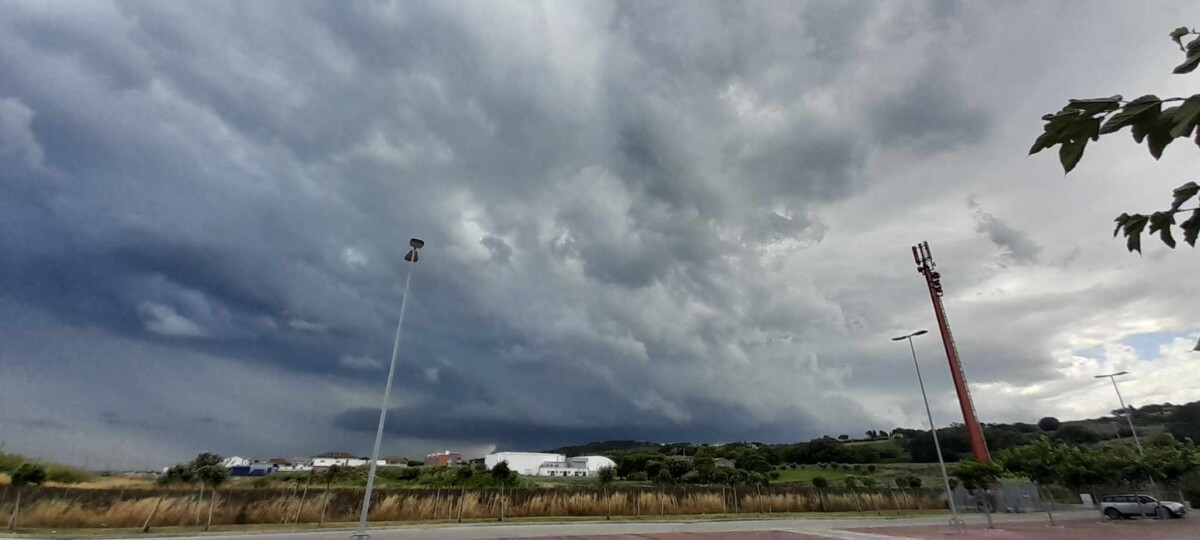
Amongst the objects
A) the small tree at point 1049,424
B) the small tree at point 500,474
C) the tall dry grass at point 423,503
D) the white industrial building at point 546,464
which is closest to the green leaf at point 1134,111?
the tall dry grass at point 423,503

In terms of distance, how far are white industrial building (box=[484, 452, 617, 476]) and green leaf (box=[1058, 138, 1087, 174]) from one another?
123 m

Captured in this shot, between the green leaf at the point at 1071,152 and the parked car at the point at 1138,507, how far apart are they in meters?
50.9

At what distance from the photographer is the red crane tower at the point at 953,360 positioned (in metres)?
59.3

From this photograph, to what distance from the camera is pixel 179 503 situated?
78.4ft

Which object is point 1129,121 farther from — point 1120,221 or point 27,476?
point 27,476

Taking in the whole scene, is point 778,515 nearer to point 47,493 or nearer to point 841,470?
point 47,493

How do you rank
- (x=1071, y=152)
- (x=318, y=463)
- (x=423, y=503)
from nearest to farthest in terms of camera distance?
(x=1071, y=152) < (x=423, y=503) < (x=318, y=463)

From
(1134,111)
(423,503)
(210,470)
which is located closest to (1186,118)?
(1134,111)

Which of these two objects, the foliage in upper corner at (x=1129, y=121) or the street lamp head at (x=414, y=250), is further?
the street lamp head at (x=414, y=250)

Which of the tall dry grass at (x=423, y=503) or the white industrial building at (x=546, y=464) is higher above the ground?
the white industrial building at (x=546, y=464)

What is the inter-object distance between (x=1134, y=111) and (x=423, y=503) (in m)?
33.2

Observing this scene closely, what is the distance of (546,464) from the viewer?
123312 mm

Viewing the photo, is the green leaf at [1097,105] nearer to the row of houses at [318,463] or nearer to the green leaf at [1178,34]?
the green leaf at [1178,34]

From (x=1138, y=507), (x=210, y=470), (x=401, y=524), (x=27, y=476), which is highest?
(x=210, y=470)
